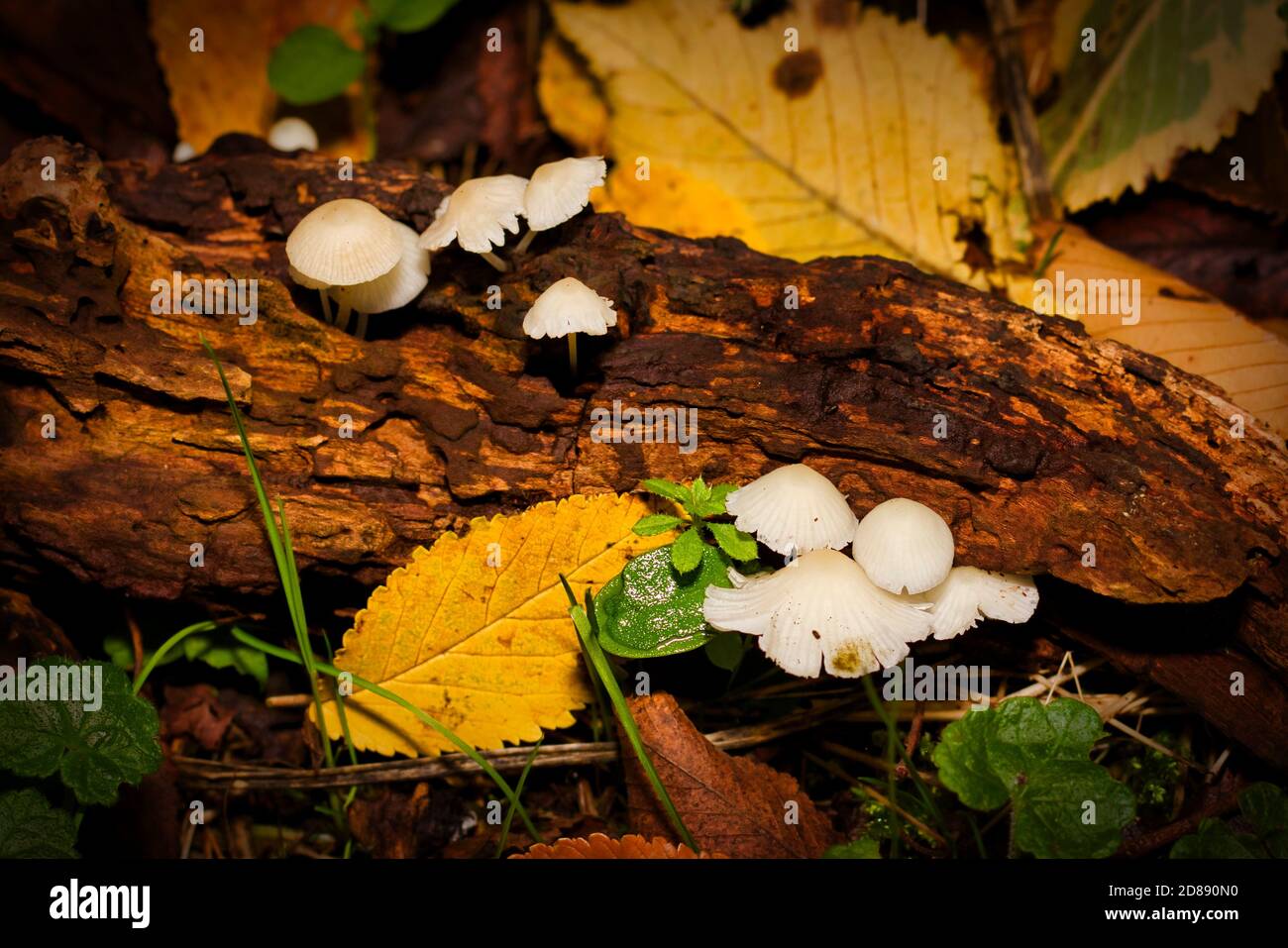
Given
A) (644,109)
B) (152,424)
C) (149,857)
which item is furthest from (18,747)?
(644,109)

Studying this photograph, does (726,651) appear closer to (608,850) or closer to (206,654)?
(608,850)

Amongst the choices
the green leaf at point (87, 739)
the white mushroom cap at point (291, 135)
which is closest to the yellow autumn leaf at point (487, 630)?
the green leaf at point (87, 739)

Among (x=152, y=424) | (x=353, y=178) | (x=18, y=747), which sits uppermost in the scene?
(x=353, y=178)

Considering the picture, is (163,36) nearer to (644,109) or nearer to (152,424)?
(644,109)

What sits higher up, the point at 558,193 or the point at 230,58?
the point at 230,58

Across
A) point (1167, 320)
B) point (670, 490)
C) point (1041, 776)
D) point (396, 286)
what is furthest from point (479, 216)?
point (1167, 320)
